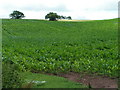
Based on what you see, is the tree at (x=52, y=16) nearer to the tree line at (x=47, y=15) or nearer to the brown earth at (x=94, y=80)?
the tree line at (x=47, y=15)

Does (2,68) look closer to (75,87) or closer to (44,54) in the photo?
(75,87)

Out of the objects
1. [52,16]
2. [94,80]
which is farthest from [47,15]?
[94,80]

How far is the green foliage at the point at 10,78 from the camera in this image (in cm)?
978

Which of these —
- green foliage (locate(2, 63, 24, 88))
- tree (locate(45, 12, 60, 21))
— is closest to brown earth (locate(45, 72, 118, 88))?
green foliage (locate(2, 63, 24, 88))

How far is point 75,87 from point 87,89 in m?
0.53

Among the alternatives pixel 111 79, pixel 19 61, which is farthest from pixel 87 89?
pixel 19 61

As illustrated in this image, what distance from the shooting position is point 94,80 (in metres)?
12.6

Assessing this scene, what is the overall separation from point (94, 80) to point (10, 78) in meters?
4.25

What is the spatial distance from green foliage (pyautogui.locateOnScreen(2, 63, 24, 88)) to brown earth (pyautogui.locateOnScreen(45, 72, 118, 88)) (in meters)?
3.02

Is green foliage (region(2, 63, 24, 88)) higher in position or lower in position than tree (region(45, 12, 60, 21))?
lower

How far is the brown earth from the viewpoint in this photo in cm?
1149

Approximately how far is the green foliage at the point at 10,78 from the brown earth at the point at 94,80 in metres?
3.02

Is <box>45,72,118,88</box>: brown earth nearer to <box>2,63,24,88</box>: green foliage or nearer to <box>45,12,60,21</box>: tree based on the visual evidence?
<box>2,63,24,88</box>: green foliage

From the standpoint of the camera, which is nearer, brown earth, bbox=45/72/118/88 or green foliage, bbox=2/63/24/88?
green foliage, bbox=2/63/24/88
